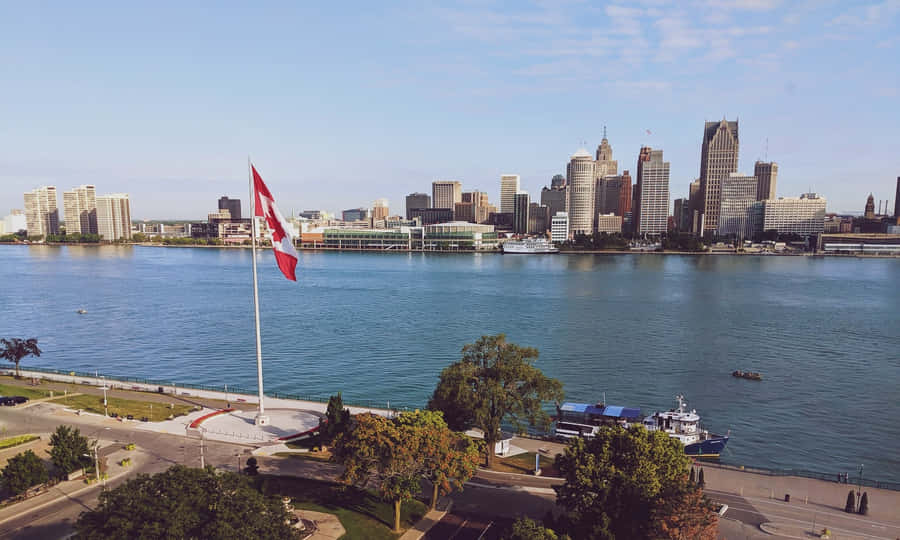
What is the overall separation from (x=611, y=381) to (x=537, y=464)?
103 feet

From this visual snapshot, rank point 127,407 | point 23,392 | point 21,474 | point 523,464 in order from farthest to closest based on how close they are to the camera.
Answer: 1. point 23,392
2. point 127,407
3. point 523,464
4. point 21,474

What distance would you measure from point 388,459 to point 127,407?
29.7 m

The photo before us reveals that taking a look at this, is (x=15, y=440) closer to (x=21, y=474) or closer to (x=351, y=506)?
(x=21, y=474)

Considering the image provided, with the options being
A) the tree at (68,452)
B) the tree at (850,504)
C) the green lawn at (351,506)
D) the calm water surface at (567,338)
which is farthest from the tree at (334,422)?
the tree at (850,504)

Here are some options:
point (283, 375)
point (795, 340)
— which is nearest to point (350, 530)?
point (283, 375)

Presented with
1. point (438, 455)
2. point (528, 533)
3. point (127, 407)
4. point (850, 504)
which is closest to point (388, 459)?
point (438, 455)

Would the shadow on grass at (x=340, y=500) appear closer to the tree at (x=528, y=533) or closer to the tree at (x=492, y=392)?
the tree at (x=492, y=392)

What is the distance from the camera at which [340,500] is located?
91.6 ft

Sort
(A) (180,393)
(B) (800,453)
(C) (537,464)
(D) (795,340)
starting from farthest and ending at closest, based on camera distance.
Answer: (D) (795,340), (A) (180,393), (B) (800,453), (C) (537,464)

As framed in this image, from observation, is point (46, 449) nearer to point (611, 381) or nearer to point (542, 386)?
point (542, 386)

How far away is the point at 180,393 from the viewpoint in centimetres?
4994

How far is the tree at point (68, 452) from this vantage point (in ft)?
96.6

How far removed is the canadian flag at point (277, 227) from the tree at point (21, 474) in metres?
15.7

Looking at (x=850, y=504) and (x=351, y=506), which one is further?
(x=850, y=504)
